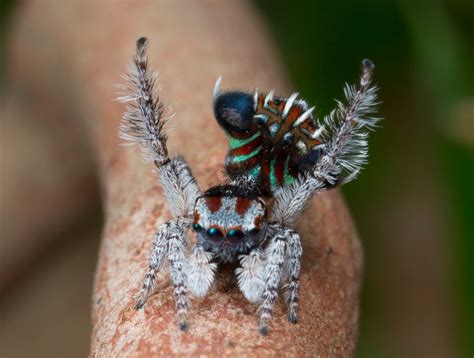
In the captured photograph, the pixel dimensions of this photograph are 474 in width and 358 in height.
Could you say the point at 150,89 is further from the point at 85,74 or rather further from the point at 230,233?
the point at 85,74

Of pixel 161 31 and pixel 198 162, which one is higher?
pixel 161 31

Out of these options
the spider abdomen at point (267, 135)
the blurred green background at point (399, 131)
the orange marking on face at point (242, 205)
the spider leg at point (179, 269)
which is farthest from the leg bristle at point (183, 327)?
the blurred green background at point (399, 131)

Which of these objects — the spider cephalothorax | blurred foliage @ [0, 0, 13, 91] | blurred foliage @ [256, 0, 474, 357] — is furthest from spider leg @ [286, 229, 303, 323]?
blurred foliage @ [0, 0, 13, 91]

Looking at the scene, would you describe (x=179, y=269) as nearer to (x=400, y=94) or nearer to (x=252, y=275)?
(x=252, y=275)

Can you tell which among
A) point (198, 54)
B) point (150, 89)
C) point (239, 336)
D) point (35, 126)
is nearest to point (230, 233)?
point (239, 336)

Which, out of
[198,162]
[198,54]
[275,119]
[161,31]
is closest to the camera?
[275,119]

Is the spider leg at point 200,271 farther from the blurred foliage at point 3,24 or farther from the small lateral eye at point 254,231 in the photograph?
the blurred foliage at point 3,24

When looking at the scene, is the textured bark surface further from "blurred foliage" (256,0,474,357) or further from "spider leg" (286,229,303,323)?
"blurred foliage" (256,0,474,357)
